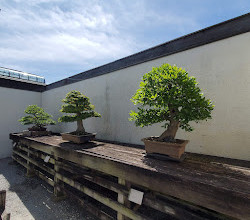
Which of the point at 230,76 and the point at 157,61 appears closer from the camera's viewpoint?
the point at 230,76

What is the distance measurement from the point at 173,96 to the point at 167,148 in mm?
611

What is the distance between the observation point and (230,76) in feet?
6.54

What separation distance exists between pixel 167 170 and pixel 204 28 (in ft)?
7.26

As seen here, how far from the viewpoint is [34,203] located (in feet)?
8.26

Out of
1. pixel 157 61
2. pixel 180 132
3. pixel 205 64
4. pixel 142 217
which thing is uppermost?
pixel 157 61

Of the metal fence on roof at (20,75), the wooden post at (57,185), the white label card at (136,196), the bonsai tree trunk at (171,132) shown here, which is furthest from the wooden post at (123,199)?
the metal fence on roof at (20,75)

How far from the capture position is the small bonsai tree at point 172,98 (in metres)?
1.59

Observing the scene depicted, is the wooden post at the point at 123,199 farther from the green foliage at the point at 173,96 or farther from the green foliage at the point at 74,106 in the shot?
the green foliage at the point at 74,106

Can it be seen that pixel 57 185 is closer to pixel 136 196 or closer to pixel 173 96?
pixel 136 196

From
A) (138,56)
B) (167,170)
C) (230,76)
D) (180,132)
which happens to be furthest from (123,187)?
(138,56)

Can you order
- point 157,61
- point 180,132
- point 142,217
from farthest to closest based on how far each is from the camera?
point 157,61, point 180,132, point 142,217

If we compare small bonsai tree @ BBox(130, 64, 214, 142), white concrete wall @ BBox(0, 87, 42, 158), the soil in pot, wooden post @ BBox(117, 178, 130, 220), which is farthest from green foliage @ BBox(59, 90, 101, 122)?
white concrete wall @ BBox(0, 87, 42, 158)

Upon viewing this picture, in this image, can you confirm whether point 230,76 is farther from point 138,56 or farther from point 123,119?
point 123,119

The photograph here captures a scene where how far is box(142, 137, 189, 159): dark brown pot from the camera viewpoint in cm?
155
